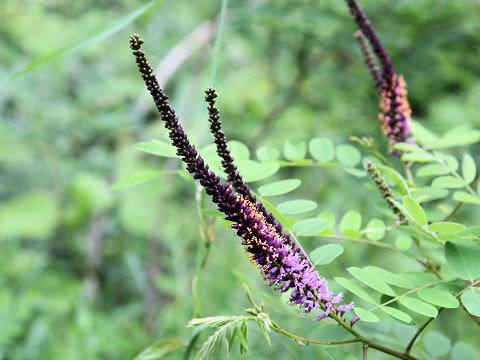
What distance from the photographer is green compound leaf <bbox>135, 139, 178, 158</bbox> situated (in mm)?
523

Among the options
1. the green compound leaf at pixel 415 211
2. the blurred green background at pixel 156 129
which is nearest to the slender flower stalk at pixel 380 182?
the green compound leaf at pixel 415 211

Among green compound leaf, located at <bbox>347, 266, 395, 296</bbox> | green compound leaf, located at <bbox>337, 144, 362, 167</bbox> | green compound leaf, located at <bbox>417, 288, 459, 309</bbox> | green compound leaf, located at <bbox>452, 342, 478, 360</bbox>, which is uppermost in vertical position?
green compound leaf, located at <bbox>337, 144, 362, 167</bbox>

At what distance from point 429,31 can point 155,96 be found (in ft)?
4.18

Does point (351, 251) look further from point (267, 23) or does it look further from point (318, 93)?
point (267, 23)

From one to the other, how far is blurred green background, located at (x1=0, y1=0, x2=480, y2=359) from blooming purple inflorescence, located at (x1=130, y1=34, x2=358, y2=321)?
2.18ft

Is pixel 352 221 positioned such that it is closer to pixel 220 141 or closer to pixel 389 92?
pixel 389 92

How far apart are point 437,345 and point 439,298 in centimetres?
23

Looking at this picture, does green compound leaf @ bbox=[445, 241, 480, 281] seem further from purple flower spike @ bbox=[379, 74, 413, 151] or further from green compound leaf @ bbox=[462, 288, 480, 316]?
purple flower spike @ bbox=[379, 74, 413, 151]

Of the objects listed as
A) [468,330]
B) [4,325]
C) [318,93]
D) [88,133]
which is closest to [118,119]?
[88,133]

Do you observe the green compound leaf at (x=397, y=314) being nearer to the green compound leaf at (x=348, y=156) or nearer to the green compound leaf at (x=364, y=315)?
the green compound leaf at (x=364, y=315)

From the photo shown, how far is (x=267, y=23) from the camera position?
126cm

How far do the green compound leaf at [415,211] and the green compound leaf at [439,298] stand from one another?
0.22ft

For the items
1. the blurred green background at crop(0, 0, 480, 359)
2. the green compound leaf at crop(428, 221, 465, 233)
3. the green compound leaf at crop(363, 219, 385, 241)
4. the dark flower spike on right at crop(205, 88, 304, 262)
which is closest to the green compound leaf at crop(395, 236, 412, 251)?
the green compound leaf at crop(363, 219, 385, 241)

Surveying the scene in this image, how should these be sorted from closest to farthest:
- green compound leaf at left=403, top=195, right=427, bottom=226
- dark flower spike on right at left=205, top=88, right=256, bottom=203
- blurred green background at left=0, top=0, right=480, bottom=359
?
1. dark flower spike on right at left=205, top=88, right=256, bottom=203
2. green compound leaf at left=403, top=195, right=427, bottom=226
3. blurred green background at left=0, top=0, right=480, bottom=359
